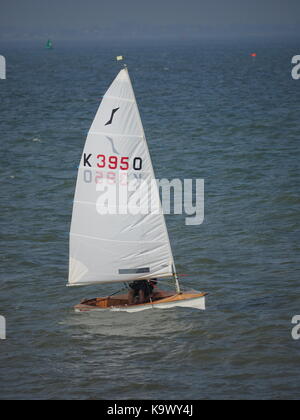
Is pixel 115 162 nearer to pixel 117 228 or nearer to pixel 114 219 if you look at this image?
pixel 114 219

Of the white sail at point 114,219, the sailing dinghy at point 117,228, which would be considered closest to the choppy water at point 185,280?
the sailing dinghy at point 117,228

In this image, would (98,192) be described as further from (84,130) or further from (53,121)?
(53,121)

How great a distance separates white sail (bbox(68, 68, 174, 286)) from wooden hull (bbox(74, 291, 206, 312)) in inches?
28.9

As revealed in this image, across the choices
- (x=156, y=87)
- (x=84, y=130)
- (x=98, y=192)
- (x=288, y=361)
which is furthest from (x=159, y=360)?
(x=156, y=87)

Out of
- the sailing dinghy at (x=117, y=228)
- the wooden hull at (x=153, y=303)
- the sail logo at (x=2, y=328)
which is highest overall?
the sailing dinghy at (x=117, y=228)

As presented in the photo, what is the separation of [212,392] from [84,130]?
44.9m

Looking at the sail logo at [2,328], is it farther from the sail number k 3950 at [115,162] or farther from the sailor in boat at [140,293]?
the sail number k 3950 at [115,162]

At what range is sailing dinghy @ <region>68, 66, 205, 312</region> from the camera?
2333cm

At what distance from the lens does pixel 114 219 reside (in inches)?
962

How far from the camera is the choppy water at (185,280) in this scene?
846 inches

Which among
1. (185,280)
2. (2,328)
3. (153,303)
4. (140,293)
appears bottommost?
(2,328)

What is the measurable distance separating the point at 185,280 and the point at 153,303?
4988mm

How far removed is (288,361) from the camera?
22.2 meters

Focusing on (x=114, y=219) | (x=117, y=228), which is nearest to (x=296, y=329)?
(x=117, y=228)
